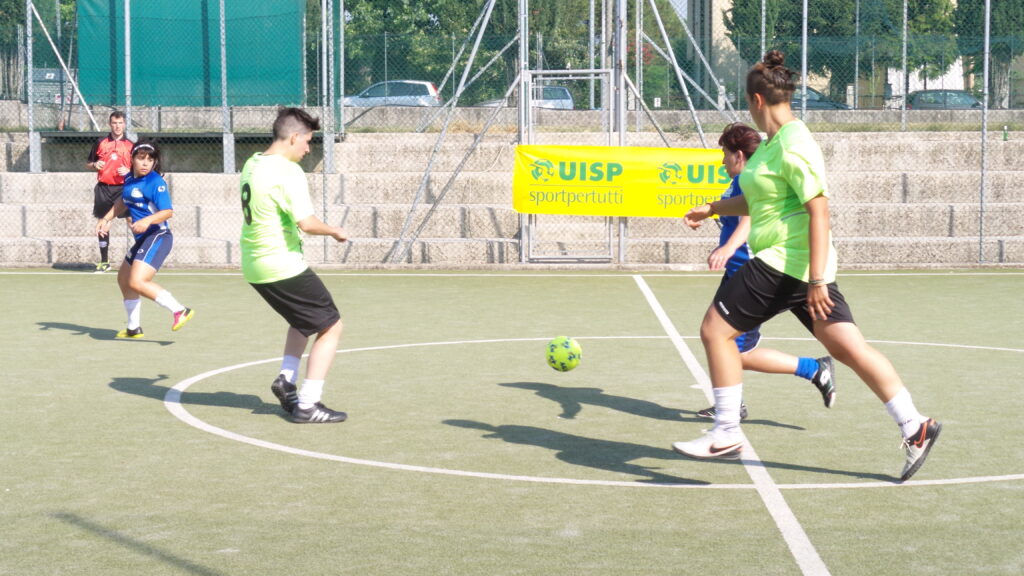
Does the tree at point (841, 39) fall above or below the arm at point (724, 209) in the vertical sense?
above

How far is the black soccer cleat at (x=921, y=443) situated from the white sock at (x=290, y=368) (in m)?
3.75

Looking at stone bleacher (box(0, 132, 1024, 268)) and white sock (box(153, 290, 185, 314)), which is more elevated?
stone bleacher (box(0, 132, 1024, 268))

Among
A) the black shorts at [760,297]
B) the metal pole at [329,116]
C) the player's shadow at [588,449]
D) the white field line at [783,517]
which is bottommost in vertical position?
the white field line at [783,517]

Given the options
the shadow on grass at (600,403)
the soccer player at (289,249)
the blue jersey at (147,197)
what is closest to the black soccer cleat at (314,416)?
the soccer player at (289,249)

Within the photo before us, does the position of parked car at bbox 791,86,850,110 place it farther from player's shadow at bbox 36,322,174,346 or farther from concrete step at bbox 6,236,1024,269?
player's shadow at bbox 36,322,174,346

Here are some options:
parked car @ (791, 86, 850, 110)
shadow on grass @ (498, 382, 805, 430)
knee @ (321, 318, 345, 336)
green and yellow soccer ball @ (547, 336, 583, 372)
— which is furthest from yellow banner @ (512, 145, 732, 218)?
knee @ (321, 318, 345, 336)

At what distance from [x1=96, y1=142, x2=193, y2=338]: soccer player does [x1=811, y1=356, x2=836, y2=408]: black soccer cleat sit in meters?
5.77

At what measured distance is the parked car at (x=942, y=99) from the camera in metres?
27.1

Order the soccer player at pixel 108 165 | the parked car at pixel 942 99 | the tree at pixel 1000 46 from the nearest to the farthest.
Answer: the soccer player at pixel 108 165 → the tree at pixel 1000 46 → the parked car at pixel 942 99

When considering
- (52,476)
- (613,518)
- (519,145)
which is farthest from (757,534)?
(519,145)

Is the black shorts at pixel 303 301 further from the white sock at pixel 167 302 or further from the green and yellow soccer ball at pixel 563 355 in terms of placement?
the white sock at pixel 167 302

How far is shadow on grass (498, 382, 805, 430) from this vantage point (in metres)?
8.03

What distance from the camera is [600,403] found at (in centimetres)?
852

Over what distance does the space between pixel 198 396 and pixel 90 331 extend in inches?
154
